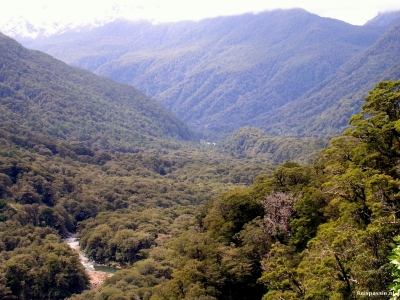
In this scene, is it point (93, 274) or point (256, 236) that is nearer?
point (256, 236)

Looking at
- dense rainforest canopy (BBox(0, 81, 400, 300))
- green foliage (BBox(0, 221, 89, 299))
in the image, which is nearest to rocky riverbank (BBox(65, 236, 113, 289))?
green foliage (BBox(0, 221, 89, 299))

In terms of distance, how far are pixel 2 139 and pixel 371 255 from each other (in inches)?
Result: 6363

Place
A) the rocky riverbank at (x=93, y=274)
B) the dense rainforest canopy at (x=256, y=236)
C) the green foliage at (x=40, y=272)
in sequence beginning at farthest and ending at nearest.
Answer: the rocky riverbank at (x=93, y=274)
the green foliage at (x=40, y=272)
the dense rainforest canopy at (x=256, y=236)

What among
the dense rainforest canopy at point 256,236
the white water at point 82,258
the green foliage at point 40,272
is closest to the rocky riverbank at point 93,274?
the white water at point 82,258

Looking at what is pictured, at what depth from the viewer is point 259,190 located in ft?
192

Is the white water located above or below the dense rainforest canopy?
below

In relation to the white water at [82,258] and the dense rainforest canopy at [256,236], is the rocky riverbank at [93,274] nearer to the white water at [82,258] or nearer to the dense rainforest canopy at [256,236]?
the white water at [82,258]

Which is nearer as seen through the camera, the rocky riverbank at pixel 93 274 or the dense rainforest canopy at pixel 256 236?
the dense rainforest canopy at pixel 256 236

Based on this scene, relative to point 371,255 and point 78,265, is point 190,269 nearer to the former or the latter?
point 371,255

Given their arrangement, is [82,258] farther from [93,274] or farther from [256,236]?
[256,236]

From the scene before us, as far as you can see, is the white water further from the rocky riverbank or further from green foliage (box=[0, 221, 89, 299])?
green foliage (box=[0, 221, 89, 299])

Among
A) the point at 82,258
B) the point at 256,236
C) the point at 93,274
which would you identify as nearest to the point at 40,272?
the point at 93,274

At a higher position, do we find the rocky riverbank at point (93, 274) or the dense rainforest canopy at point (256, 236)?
the dense rainforest canopy at point (256, 236)

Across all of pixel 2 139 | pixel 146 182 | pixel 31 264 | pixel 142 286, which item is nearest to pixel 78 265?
pixel 31 264
